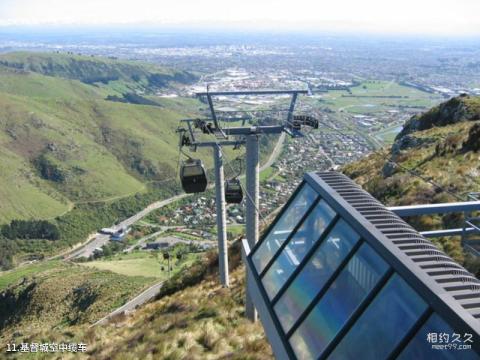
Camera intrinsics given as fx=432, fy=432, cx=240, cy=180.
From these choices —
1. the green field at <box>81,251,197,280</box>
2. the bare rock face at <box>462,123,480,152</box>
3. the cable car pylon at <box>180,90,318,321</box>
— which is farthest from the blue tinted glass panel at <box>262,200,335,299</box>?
the green field at <box>81,251,197,280</box>

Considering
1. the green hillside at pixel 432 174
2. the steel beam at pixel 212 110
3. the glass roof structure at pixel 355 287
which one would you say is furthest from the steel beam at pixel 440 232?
the steel beam at pixel 212 110

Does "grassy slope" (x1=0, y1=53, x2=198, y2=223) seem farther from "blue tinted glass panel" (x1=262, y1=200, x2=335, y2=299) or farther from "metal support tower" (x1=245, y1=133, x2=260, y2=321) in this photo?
"blue tinted glass panel" (x1=262, y1=200, x2=335, y2=299)

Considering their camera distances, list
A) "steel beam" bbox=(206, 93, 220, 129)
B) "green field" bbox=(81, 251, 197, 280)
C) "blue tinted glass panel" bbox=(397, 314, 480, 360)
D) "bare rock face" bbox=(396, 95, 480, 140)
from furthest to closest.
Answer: "green field" bbox=(81, 251, 197, 280), "bare rock face" bbox=(396, 95, 480, 140), "steel beam" bbox=(206, 93, 220, 129), "blue tinted glass panel" bbox=(397, 314, 480, 360)

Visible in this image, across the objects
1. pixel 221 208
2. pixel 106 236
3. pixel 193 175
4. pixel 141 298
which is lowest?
pixel 106 236

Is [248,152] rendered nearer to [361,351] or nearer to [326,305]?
[326,305]

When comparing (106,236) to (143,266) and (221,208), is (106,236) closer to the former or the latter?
(143,266)

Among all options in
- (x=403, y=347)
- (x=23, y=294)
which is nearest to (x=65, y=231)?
(x=23, y=294)

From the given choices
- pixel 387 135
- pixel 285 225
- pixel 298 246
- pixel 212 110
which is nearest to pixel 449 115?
pixel 212 110
